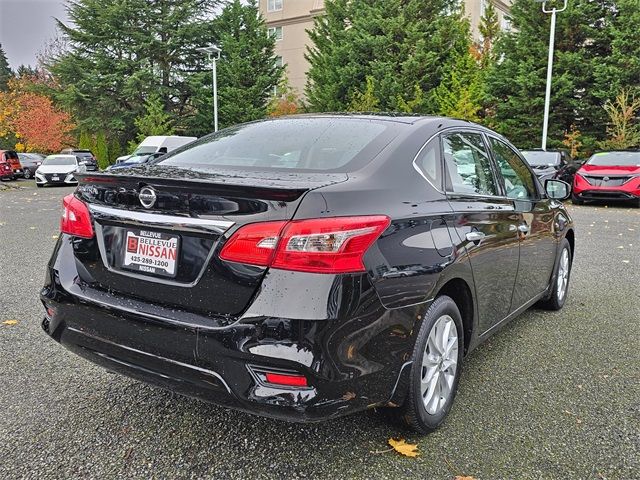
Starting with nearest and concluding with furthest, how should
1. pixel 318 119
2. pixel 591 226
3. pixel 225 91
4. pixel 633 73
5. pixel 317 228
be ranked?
pixel 317 228
pixel 318 119
pixel 591 226
pixel 633 73
pixel 225 91

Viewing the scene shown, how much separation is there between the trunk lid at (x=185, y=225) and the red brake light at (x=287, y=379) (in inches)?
10.6

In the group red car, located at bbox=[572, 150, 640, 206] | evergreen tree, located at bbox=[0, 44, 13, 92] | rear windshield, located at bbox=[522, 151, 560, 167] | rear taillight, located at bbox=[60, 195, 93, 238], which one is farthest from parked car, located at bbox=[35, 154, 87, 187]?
evergreen tree, located at bbox=[0, 44, 13, 92]

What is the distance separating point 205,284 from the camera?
6.70ft

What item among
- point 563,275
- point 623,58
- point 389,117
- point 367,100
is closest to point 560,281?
point 563,275

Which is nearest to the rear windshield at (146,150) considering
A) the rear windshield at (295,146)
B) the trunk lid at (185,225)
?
the rear windshield at (295,146)

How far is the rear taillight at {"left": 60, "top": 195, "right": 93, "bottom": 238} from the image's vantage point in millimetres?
2395

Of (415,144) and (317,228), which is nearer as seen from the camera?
(317,228)

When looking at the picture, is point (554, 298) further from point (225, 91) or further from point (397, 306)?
point (225, 91)

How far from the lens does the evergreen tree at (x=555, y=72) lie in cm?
2098

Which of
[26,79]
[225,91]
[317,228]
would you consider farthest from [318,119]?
[26,79]

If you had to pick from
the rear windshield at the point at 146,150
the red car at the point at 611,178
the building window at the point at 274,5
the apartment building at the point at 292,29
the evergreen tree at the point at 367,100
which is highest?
the building window at the point at 274,5

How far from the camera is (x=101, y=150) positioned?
32281 mm

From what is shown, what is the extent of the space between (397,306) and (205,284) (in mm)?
781

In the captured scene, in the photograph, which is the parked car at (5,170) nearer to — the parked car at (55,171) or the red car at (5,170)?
the red car at (5,170)
